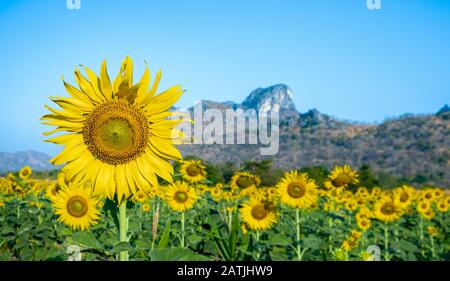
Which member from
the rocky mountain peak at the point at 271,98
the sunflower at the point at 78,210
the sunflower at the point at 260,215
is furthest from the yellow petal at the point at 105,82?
the rocky mountain peak at the point at 271,98

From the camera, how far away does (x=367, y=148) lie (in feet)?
205

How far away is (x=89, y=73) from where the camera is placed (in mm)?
2045

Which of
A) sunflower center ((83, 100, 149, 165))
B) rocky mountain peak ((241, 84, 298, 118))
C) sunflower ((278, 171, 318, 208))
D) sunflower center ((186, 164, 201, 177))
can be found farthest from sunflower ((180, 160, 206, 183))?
rocky mountain peak ((241, 84, 298, 118))

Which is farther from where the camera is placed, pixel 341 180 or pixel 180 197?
pixel 341 180

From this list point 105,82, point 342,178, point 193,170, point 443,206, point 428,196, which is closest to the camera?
point 105,82

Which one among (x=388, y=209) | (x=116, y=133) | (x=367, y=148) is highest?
(x=367, y=148)

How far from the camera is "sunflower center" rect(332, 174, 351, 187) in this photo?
770cm

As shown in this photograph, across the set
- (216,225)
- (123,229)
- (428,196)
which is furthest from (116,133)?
(428,196)

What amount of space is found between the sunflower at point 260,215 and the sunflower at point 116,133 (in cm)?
457

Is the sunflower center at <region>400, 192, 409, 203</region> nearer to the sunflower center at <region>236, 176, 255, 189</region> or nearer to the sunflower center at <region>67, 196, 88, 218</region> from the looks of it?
the sunflower center at <region>236, 176, 255, 189</region>

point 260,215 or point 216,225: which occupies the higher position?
point 260,215

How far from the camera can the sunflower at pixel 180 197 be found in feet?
24.2

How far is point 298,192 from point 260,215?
671 mm

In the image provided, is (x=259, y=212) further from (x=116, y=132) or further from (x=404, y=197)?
(x=116, y=132)
